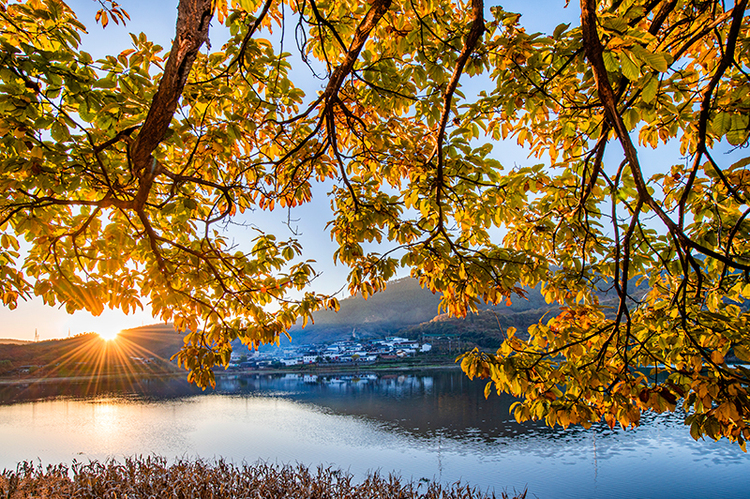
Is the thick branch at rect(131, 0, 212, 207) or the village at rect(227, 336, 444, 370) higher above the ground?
the thick branch at rect(131, 0, 212, 207)

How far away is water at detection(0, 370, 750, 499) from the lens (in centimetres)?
1944

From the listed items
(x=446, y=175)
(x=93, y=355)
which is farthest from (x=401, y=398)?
A: (x=93, y=355)

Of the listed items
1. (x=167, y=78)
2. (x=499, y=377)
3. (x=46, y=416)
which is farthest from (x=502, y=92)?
(x=46, y=416)

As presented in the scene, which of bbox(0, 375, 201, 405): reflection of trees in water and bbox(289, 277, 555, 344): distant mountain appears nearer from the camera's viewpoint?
bbox(0, 375, 201, 405): reflection of trees in water

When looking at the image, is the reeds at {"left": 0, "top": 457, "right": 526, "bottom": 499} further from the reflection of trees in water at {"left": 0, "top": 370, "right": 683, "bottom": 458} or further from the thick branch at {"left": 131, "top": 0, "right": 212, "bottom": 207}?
the reflection of trees in water at {"left": 0, "top": 370, "right": 683, "bottom": 458}

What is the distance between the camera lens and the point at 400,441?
85.6 feet

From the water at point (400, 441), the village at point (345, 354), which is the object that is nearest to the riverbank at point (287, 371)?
the village at point (345, 354)

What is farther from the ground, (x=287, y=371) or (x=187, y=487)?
(x=187, y=487)

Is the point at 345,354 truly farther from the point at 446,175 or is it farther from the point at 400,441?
the point at 446,175

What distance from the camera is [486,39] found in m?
3.26

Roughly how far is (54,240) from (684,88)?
5413 mm

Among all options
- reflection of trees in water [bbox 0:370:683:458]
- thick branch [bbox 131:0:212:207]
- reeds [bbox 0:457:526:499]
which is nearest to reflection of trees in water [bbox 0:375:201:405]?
reflection of trees in water [bbox 0:370:683:458]

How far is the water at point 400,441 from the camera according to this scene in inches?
765

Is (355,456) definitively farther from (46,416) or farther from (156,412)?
(46,416)
